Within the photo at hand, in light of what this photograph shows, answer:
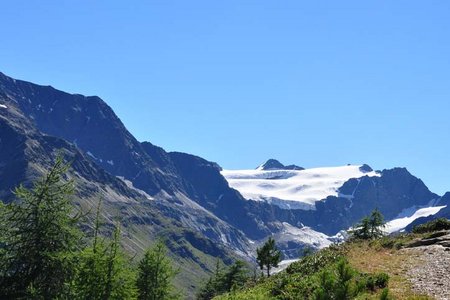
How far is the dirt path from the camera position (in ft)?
88.1

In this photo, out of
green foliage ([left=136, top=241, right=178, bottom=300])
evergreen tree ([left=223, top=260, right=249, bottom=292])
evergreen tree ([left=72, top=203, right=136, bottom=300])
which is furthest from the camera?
evergreen tree ([left=223, top=260, right=249, bottom=292])

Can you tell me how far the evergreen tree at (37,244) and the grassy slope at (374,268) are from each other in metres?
9.90

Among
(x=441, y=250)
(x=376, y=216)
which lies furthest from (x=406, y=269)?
(x=376, y=216)

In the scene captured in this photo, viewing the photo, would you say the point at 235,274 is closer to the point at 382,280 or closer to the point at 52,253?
the point at 382,280

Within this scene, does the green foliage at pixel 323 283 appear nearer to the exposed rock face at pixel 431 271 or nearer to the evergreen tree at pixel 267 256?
the exposed rock face at pixel 431 271

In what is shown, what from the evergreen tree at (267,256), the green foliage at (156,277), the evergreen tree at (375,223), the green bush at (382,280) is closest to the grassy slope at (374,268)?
the green bush at (382,280)

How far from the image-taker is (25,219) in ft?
88.6

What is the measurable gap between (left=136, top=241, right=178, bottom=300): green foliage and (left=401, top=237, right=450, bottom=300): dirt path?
788 inches

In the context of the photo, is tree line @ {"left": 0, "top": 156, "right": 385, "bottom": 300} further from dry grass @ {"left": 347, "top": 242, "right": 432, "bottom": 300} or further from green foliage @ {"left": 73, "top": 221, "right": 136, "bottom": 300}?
dry grass @ {"left": 347, "top": 242, "right": 432, "bottom": 300}

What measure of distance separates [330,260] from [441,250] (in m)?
8.38

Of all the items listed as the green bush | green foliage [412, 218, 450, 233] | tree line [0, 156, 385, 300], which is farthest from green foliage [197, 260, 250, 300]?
tree line [0, 156, 385, 300]

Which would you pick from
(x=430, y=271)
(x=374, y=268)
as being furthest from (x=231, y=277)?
(x=430, y=271)

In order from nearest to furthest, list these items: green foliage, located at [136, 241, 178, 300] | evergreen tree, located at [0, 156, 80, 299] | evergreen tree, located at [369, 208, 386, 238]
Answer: evergreen tree, located at [0, 156, 80, 299] → green foliage, located at [136, 241, 178, 300] → evergreen tree, located at [369, 208, 386, 238]

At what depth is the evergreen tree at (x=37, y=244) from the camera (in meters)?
26.6
